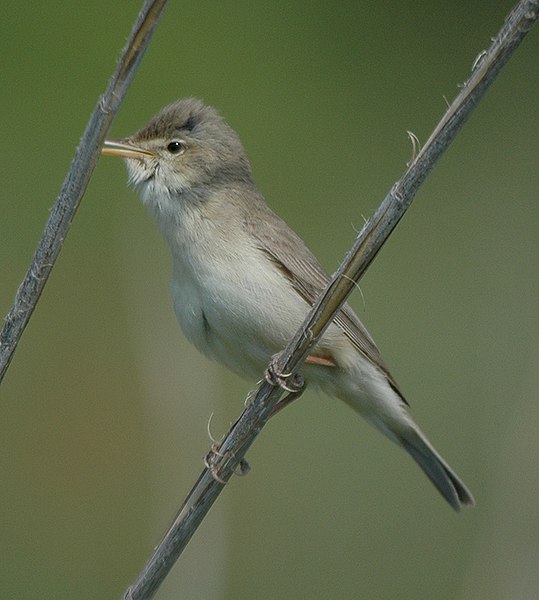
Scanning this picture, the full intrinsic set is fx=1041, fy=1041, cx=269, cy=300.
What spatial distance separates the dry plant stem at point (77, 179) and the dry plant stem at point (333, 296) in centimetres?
43

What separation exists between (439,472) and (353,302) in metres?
1.78

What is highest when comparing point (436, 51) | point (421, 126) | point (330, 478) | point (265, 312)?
point (436, 51)

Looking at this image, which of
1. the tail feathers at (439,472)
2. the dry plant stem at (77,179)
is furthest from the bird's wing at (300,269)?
the dry plant stem at (77,179)

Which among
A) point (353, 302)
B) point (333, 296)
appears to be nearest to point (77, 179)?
point (333, 296)

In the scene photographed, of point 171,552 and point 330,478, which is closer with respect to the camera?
point 171,552

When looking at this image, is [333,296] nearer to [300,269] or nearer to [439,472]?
[300,269]

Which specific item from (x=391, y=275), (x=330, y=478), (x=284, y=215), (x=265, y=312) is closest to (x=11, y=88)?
(x=284, y=215)

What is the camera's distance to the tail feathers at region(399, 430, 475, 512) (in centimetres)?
303

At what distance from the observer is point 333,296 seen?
5.64 ft

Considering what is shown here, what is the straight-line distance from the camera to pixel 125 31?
5.74 meters

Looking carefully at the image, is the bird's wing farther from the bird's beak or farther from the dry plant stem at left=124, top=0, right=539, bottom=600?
the dry plant stem at left=124, top=0, right=539, bottom=600

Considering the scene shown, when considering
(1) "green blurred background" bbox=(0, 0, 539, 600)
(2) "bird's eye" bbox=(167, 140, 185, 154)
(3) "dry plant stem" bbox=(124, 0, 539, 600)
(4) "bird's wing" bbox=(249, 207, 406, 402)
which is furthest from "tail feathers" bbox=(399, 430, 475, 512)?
(3) "dry plant stem" bbox=(124, 0, 539, 600)

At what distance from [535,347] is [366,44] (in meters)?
4.28

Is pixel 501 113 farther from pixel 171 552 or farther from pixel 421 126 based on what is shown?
pixel 171 552
